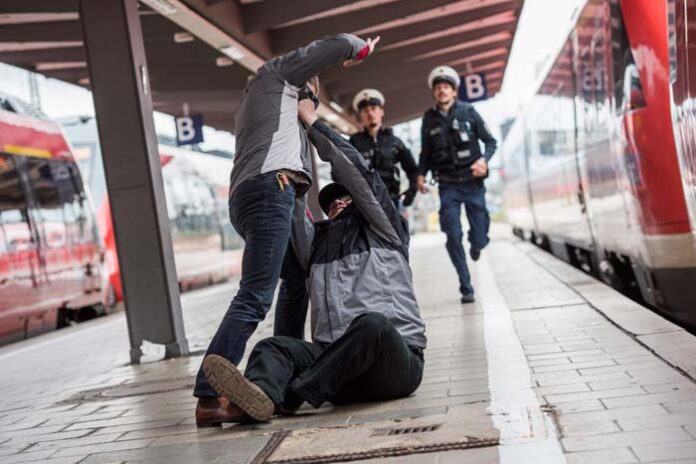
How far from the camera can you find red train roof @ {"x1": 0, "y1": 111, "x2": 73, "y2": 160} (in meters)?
15.4

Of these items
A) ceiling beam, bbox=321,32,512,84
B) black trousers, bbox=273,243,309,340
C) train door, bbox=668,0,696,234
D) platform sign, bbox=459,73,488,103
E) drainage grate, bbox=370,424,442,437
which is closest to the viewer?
drainage grate, bbox=370,424,442,437

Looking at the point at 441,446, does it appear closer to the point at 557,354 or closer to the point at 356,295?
the point at 356,295

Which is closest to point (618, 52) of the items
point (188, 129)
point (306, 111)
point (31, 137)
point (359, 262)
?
point (306, 111)

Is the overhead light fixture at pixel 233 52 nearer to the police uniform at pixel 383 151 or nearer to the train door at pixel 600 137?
the police uniform at pixel 383 151

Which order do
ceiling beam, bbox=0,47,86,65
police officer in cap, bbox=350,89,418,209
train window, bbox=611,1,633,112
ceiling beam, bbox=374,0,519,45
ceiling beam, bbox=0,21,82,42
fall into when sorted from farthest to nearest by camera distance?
ceiling beam, bbox=374,0,519,45
ceiling beam, bbox=0,47,86,65
ceiling beam, bbox=0,21,82,42
police officer in cap, bbox=350,89,418,209
train window, bbox=611,1,633,112

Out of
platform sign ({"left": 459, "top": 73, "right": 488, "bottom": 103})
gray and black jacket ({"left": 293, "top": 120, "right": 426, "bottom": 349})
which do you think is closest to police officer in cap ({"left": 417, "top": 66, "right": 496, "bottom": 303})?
gray and black jacket ({"left": 293, "top": 120, "right": 426, "bottom": 349})

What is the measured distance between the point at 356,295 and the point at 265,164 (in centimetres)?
78

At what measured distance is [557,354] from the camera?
5867mm

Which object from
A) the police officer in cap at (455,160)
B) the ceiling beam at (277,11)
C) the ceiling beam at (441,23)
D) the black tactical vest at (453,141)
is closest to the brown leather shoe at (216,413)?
the police officer in cap at (455,160)

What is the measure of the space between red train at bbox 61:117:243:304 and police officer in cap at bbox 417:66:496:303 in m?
10.5

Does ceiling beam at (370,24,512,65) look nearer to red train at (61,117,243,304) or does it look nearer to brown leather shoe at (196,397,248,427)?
red train at (61,117,243,304)

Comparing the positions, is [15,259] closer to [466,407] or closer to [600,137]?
[600,137]

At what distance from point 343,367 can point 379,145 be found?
4.54 meters

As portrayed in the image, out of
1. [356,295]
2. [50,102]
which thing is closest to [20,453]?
[356,295]
